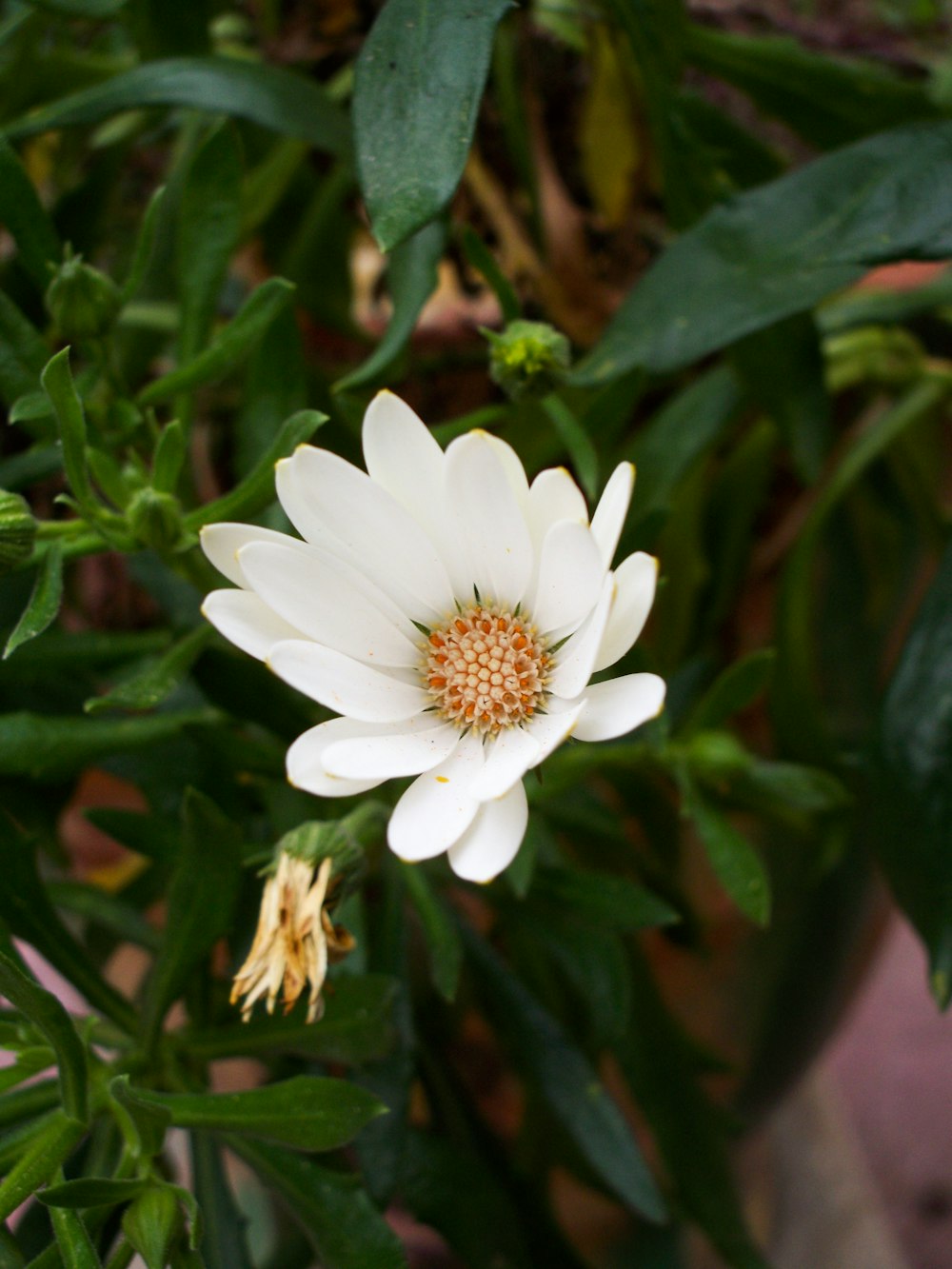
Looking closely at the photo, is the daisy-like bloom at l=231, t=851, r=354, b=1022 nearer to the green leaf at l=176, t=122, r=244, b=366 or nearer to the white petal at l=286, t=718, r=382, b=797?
the white petal at l=286, t=718, r=382, b=797

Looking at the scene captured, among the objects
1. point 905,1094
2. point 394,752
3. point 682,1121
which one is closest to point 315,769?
point 394,752

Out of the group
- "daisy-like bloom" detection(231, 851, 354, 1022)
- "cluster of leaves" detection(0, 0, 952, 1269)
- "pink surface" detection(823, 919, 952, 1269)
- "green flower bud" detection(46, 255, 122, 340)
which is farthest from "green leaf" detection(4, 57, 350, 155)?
"pink surface" detection(823, 919, 952, 1269)

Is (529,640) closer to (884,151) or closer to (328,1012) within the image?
(328,1012)

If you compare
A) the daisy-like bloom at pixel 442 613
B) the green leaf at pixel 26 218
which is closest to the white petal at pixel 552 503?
the daisy-like bloom at pixel 442 613

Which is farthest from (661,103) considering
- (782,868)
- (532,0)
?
(782,868)

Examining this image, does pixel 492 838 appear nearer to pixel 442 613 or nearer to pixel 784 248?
pixel 442 613

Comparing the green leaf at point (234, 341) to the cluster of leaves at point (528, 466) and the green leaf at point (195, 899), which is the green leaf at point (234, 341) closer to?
the cluster of leaves at point (528, 466)
